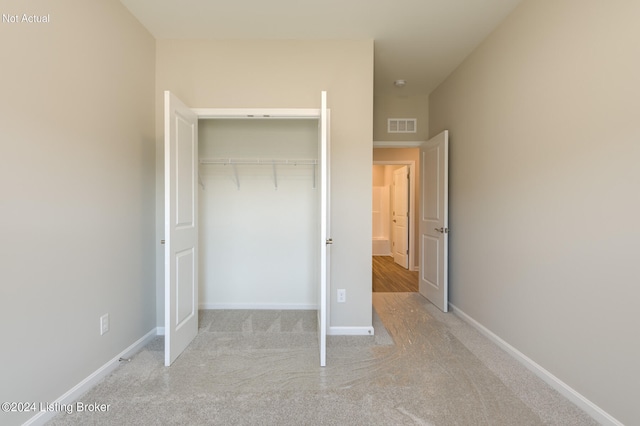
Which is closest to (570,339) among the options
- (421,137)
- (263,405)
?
(263,405)

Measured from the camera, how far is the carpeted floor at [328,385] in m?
1.58

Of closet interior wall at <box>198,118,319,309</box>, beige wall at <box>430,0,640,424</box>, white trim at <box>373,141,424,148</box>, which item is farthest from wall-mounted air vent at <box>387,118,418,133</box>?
closet interior wall at <box>198,118,319,309</box>

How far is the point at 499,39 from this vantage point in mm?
2412

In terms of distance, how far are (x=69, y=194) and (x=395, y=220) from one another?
611 cm

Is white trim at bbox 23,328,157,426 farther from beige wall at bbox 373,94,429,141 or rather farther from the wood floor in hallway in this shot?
beige wall at bbox 373,94,429,141

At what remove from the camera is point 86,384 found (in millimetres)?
1792

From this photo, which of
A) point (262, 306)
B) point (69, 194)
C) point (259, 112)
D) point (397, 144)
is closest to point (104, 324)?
point (69, 194)

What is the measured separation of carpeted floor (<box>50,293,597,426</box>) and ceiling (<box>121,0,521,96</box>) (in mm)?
2691

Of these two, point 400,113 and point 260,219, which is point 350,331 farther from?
point 400,113

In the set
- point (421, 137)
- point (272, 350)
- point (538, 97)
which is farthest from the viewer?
point (421, 137)

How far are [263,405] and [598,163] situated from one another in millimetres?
2330

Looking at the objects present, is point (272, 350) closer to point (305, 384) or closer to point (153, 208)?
point (305, 384)

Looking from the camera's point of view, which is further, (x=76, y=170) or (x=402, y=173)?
(x=402, y=173)

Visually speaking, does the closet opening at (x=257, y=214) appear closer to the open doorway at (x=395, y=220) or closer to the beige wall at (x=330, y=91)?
the beige wall at (x=330, y=91)
